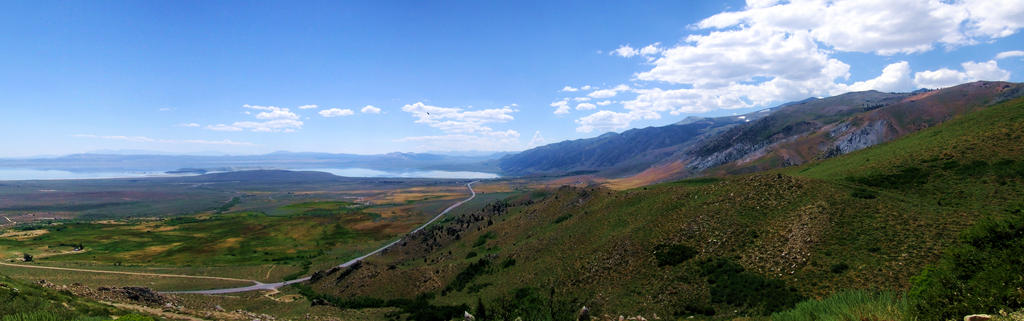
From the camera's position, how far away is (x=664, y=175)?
186 m

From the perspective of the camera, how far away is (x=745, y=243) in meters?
29.5

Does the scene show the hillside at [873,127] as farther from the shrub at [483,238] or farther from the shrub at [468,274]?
the shrub at [468,274]

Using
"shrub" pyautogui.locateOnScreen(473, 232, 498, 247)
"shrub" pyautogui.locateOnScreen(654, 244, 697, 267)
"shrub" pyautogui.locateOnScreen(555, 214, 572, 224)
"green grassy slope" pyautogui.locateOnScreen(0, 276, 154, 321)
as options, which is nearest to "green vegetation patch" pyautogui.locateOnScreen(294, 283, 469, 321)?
"shrub" pyautogui.locateOnScreen(654, 244, 697, 267)

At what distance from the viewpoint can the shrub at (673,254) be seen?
2966 cm

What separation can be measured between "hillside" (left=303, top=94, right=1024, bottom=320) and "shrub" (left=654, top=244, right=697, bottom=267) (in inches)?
5.2

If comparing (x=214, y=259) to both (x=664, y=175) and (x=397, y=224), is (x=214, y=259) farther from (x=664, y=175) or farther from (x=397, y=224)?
(x=664, y=175)

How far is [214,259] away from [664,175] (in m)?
164

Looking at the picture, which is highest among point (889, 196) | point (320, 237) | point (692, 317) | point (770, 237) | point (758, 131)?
point (758, 131)

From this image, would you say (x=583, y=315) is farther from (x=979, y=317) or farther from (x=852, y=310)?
(x=979, y=317)

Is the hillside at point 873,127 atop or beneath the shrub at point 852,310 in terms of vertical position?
atop

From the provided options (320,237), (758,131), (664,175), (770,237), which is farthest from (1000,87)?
(320,237)

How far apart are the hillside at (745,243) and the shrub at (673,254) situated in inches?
5.2

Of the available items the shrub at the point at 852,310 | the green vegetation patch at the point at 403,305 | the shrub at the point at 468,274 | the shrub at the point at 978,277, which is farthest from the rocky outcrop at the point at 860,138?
the shrub at the point at 852,310

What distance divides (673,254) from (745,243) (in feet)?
15.9
